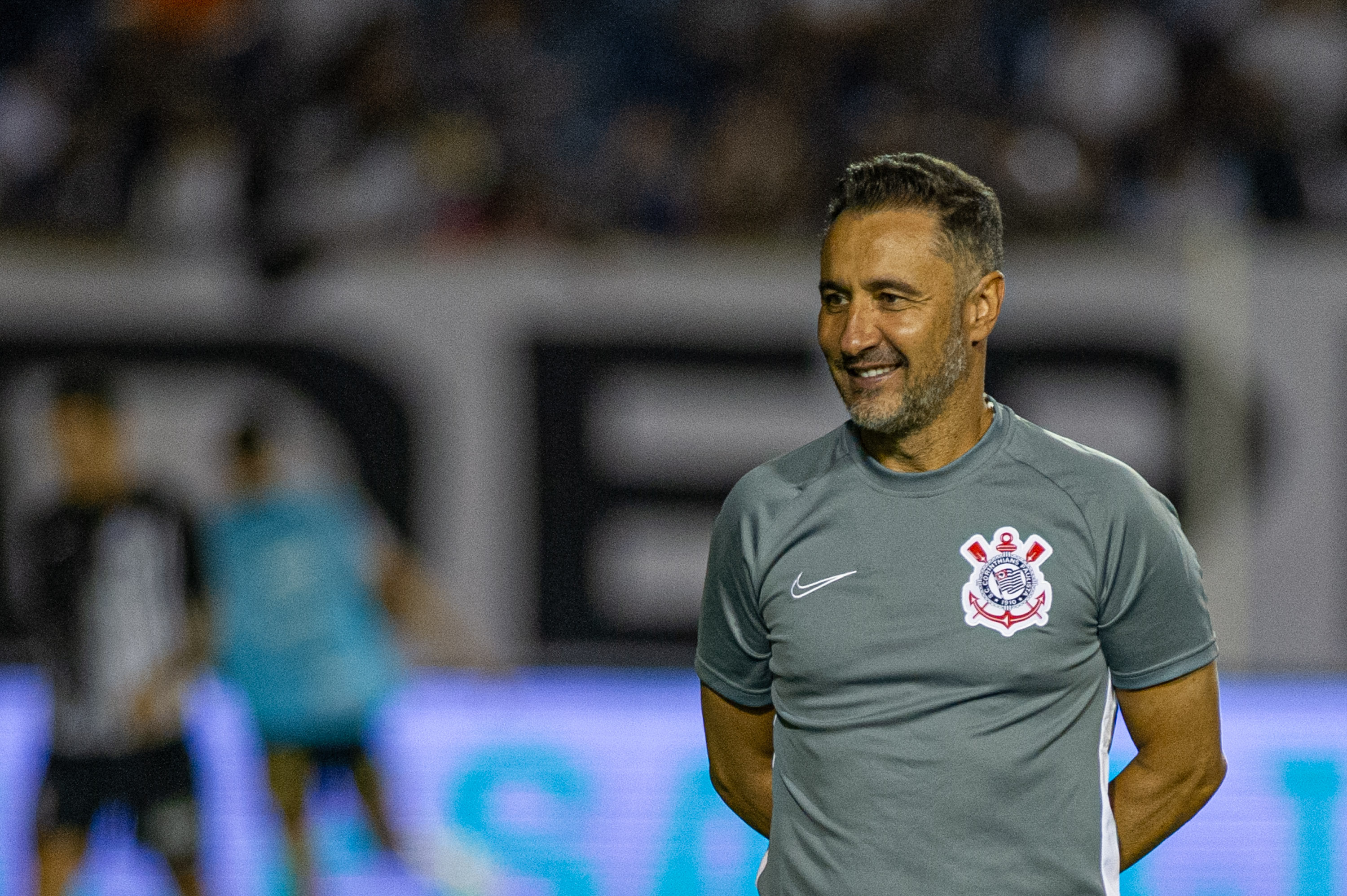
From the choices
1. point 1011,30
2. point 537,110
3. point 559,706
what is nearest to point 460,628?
point 559,706

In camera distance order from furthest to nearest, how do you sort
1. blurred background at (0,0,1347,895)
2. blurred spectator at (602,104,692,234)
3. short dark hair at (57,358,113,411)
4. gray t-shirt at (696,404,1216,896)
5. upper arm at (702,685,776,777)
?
blurred spectator at (602,104,692,234), blurred background at (0,0,1347,895), short dark hair at (57,358,113,411), upper arm at (702,685,776,777), gray t-shirt at (696,404,1216,896)

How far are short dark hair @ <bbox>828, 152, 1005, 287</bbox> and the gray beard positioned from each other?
0.12 metres

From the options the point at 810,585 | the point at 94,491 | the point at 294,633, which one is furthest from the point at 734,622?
the point at 294,633

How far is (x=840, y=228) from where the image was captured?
7.04 feet

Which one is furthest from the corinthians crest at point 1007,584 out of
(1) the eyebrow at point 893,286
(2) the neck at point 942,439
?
(1) the eyebrow at point 893,286

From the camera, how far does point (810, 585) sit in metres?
2.17

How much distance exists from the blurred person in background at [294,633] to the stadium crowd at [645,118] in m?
2.38

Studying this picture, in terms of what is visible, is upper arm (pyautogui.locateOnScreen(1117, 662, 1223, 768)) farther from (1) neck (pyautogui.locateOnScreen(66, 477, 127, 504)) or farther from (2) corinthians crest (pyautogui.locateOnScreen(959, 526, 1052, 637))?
(1) neck (pyautogui.locateOnScreen(66, 477, 127, 504))

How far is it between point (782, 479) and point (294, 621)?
12.2 feet

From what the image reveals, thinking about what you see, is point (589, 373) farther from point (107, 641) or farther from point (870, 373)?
point (870, 373)

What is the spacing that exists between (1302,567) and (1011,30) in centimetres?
386

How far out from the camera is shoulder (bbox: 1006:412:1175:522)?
212 cm

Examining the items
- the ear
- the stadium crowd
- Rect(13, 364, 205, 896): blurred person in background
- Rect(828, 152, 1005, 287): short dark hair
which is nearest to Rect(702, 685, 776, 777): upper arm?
the ear

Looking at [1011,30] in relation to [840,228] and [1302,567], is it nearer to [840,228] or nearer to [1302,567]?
[1302,567]
